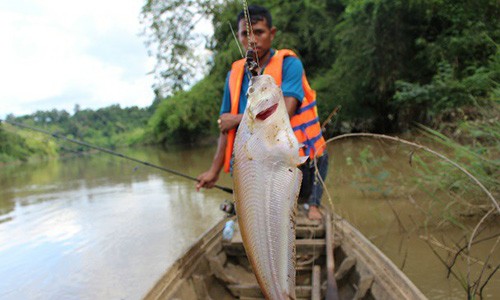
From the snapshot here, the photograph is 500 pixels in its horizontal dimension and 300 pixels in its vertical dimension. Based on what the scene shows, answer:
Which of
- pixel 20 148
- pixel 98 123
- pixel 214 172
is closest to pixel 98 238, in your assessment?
pixel 214 172

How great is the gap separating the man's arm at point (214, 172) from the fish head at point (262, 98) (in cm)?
180

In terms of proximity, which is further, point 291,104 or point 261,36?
point 261,36

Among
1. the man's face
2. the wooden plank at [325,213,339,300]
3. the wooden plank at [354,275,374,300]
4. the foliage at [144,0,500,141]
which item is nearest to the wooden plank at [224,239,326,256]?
the wooden plank at [325,213,339,300]

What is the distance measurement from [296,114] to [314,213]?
1.04 m

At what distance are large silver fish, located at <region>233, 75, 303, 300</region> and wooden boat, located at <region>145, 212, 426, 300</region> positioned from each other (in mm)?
1106

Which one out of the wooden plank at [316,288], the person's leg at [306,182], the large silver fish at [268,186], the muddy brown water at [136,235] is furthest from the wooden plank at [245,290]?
the large silver fish at [268,186]

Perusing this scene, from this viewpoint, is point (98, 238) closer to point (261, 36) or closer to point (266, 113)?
point (261, 36)

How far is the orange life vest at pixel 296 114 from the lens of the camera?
9.57 feet

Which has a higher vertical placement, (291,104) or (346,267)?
(291,104)

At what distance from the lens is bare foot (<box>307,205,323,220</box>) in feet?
11.7

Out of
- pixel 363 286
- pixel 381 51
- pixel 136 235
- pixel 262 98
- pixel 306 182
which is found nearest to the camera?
pixel 262 98

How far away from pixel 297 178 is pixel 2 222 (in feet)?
26.9

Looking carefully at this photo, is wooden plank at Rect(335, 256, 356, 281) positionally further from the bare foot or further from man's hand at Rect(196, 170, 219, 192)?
man's hand at Rect(196, 170, 219, 192)

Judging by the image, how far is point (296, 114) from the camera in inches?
122
